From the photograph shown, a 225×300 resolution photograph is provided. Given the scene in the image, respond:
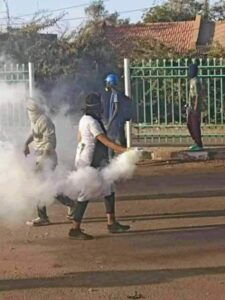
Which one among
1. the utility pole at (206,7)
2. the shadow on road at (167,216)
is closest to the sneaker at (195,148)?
the shadow on road at (167,216)

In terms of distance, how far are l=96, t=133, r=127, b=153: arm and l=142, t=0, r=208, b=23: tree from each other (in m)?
40.7

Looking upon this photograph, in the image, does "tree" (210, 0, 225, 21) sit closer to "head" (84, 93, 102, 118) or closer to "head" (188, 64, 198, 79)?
"head" (188, 64, 198, 79)

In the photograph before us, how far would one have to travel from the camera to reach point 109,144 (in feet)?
28.6

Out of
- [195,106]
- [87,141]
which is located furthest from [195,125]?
[87,141]

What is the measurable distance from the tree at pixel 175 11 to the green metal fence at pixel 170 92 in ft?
108

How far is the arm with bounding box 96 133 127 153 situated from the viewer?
28.4 feet

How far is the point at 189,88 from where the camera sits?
15375mm

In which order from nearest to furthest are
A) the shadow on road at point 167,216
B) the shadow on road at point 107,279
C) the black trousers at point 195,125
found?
the shadow on road at point 107,279, the shadow on road at point 167,216, the black trousers at point 195,125

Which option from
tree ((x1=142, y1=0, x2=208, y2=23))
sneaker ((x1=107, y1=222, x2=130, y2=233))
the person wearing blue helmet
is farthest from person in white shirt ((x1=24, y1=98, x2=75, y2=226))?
tree ((x1=142, y1=0, x2=208, y2=23))

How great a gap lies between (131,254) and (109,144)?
1.26 metres

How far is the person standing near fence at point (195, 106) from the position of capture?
570 inches

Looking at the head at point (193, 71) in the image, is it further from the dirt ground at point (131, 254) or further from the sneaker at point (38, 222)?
the sneaker at point (38, 222)

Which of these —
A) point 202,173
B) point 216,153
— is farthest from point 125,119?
point 216,153

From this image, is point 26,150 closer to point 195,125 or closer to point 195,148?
point 195,125
